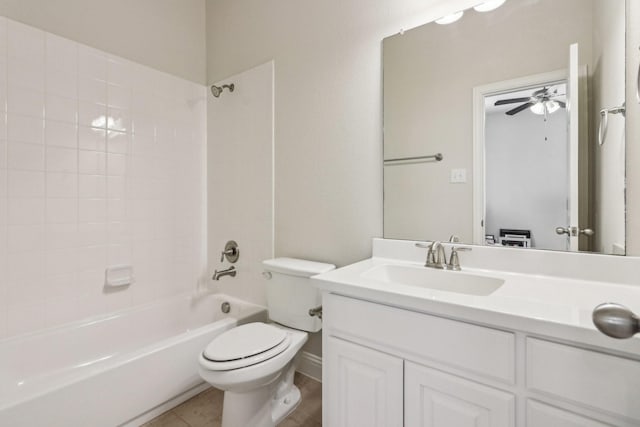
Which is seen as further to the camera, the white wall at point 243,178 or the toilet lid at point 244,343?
the white wall at point 243,178

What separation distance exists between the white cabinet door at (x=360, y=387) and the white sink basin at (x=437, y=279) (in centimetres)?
28

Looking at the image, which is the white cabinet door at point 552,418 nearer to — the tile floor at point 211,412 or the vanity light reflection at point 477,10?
the tile floor at point 211,412

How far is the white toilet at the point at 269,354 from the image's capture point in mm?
1262

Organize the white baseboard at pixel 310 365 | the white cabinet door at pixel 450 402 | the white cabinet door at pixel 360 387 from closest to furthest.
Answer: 1. the white cabinet door at pixel 450 402
2. the white cabinet door at pixel 360 387
3. the white baseboard at pixel 310 365

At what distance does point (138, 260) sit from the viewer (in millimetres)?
2074

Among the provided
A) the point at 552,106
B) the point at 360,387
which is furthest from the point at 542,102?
the point at 360,387

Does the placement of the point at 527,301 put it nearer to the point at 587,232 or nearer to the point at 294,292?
the point at 587,232

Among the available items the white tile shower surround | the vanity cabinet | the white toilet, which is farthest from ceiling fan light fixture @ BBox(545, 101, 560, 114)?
the white tile shower surround

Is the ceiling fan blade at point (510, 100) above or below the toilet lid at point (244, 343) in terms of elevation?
above

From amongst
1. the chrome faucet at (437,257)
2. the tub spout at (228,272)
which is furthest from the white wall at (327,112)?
the tub spout at (228,272)

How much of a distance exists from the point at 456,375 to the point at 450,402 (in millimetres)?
84

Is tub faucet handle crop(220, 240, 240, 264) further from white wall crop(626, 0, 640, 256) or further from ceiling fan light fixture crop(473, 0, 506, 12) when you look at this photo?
white wall crop(626, 0, 640, 256)

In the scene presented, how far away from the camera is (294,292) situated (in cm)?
166

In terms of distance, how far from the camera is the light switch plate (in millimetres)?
1349
